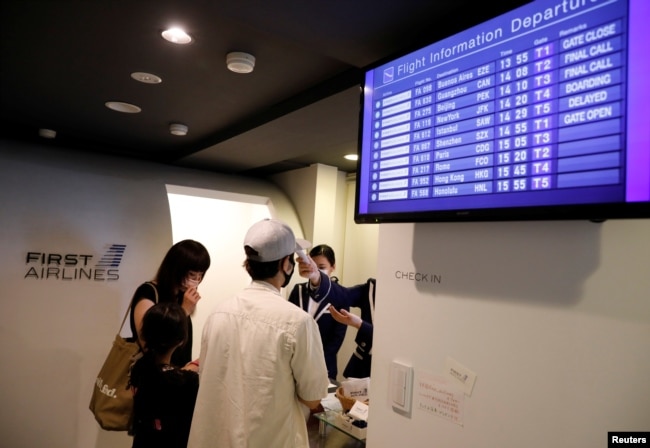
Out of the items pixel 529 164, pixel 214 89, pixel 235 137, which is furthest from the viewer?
pixel 235 137

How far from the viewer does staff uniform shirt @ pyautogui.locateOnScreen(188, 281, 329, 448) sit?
4.59 feet

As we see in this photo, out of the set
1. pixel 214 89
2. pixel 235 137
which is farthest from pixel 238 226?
pixel 214 89

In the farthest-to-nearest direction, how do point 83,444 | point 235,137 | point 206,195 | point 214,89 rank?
point 206,195, point 83,444, point 235,137, point 214,89

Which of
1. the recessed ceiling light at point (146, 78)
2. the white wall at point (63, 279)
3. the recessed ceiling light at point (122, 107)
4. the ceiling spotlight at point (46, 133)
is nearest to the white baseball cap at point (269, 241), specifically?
the recessed ceiling light at point (146, 78)

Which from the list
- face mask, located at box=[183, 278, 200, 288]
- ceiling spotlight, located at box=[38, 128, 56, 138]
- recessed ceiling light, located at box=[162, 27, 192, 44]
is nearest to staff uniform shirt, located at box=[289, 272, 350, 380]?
face mask, located at box=[183, 278, 200, 288]

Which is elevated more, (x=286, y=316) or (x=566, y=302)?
(x=566, y=302)

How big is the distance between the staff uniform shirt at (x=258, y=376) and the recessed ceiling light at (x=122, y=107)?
60.2 inches

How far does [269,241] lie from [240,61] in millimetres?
766

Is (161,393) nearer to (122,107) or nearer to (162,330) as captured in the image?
(162,330)

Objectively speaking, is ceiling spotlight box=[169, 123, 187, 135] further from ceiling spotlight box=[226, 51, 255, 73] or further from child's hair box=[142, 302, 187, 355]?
child's hair box=[142, 302, 187, 355]

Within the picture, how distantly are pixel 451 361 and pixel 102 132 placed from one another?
2830 mm

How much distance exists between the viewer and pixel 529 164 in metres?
0.95

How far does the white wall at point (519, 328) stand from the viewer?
0.89 meters

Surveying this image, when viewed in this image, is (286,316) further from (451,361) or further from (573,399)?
(573,399)
